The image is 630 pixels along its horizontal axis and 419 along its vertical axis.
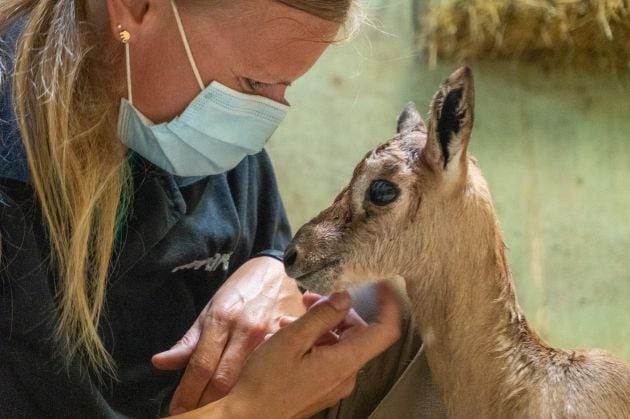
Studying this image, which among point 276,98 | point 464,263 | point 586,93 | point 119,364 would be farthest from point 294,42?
point 586,93

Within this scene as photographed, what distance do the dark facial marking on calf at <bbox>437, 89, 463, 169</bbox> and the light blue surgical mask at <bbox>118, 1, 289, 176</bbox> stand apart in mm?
328

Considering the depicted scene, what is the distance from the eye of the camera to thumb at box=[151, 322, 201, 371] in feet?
4.43

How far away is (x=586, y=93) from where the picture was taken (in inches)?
98.7

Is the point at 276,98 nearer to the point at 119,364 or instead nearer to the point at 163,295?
the point at 163,295

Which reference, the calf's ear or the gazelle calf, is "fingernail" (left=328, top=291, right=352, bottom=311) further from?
the calf's ear

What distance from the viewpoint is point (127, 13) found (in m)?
1.21

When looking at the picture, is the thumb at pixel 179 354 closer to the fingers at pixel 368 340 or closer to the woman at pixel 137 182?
the woman at pixel 137 182

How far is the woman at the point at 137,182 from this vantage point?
1225 mm

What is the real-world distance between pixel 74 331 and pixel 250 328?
0.97ft

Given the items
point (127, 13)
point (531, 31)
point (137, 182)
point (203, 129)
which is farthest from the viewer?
point (531, 31)

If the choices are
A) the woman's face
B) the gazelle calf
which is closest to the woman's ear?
the woman's face

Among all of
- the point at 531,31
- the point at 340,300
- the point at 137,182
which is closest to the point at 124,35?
the point at 137,182

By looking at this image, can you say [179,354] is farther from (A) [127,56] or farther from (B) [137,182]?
(A) [127,56]

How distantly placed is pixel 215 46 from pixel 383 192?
0.35m
